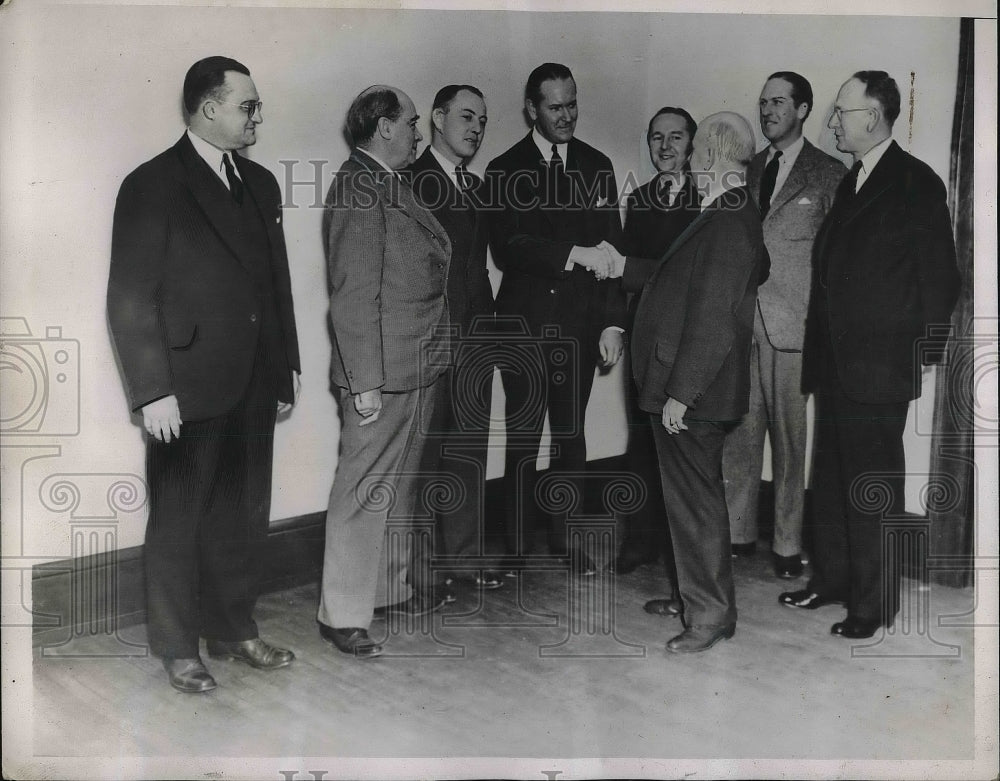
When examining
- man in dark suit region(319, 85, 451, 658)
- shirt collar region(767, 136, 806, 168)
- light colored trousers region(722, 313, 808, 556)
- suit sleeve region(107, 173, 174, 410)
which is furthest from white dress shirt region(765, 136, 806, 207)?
suit sleeve region(107, 173, 174, 410)

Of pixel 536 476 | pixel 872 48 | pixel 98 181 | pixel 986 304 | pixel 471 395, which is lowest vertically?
pixel 536 476

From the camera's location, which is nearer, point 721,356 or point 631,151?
point 721,356

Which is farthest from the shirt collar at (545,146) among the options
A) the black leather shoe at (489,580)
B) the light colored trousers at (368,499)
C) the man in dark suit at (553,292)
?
the black leather shoe at (489,580)

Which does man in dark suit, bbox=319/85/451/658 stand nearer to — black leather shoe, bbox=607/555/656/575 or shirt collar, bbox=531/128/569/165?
shirt collar, bbox=531/128/569/165

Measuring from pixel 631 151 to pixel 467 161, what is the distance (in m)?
0.55

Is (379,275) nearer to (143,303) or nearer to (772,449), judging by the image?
(143,303)

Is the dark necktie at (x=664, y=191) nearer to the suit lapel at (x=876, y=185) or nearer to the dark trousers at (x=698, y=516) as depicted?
the suit lapel at (x=876, y=185)

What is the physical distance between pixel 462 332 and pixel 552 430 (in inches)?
18.0

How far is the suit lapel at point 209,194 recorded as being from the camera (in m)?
3.04

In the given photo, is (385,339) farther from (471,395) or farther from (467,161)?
(467,161)

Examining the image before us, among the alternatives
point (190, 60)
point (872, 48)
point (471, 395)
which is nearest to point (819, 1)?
point (872, 48)

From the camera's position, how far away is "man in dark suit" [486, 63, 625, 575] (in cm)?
329

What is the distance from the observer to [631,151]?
10.9 ft

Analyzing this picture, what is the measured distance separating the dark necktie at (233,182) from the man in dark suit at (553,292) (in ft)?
2.62
